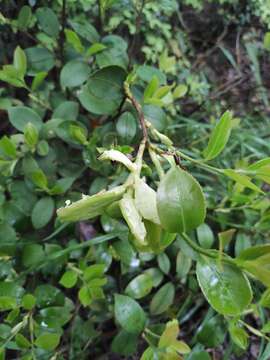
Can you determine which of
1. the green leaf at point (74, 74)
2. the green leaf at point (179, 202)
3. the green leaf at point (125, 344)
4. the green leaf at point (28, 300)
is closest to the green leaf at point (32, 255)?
the green leaf at point (28, 300)

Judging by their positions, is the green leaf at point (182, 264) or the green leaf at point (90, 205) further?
the green leaf at point (182, 264)

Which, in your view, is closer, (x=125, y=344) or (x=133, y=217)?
(x=133, y=217)

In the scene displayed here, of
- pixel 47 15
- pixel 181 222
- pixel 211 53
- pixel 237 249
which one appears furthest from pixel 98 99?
pixel 211 53

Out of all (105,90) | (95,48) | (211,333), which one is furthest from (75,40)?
(211,333)

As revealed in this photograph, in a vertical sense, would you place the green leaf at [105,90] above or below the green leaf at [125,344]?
above

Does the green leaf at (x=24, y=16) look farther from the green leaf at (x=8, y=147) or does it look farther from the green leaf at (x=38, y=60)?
the green leaf at (x=8, y=147)

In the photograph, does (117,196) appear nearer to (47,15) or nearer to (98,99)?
(98,99)

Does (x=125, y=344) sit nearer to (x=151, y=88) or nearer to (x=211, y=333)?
(x=211, y=333)
